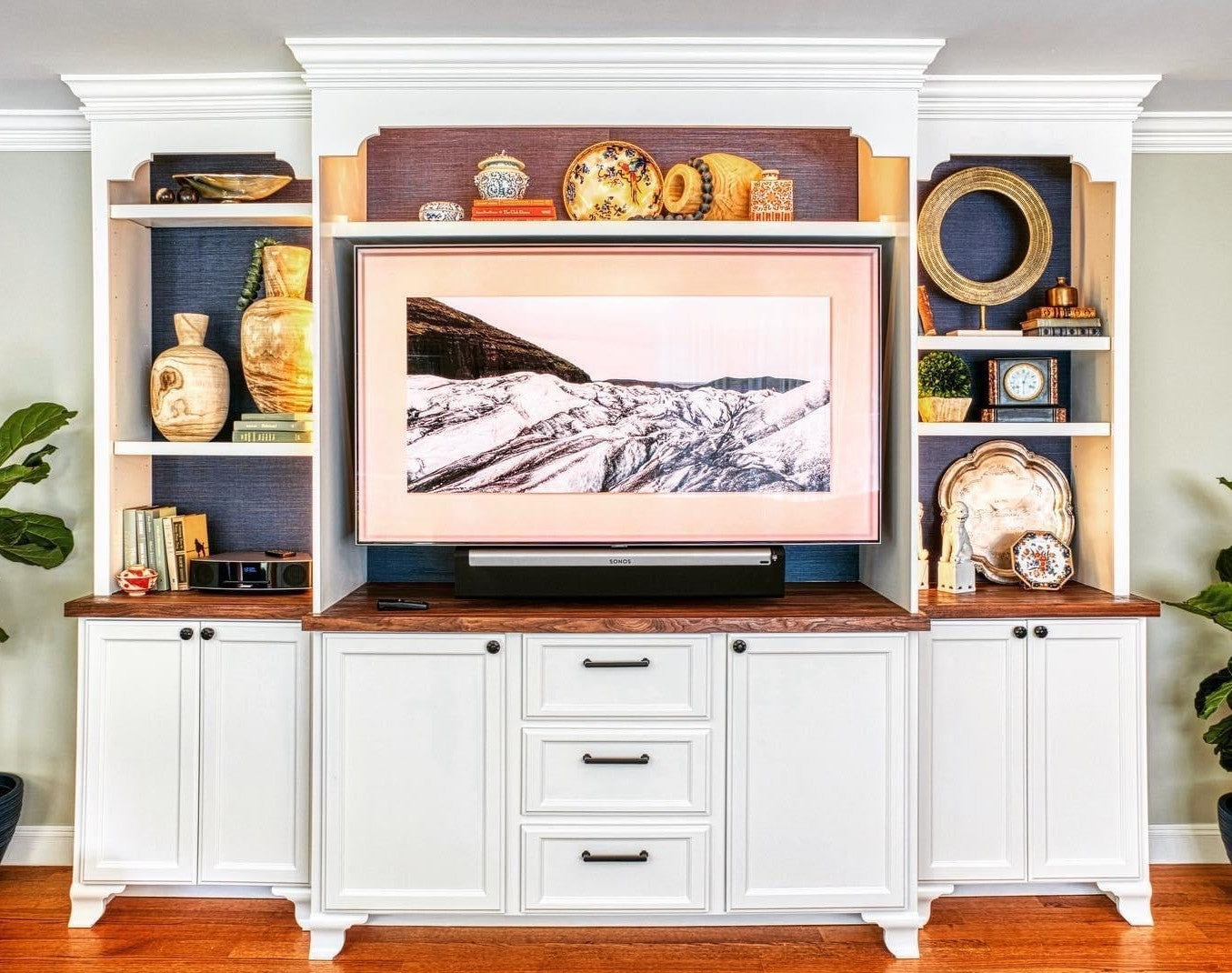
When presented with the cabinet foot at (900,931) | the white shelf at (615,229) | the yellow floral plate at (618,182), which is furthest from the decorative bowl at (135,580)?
the cabinet foot at (900,931)

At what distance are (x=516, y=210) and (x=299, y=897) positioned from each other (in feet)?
6.85

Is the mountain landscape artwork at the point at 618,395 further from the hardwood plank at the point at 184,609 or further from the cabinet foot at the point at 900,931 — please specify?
the cabinet foot at the point at 900,931

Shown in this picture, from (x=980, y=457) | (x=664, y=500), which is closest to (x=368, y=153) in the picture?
(x=664, y=500)

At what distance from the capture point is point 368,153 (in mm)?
3033

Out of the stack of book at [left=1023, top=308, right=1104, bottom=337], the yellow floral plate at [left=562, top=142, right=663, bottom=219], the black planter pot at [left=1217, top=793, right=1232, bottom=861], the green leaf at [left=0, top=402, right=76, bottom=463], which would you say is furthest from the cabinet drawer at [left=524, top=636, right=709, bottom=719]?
the black planter pot at [left=1217, top=793, right=1232, bottom=861]

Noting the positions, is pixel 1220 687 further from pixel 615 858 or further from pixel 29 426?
pixel 29 426

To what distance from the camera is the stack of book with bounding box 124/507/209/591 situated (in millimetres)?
2857

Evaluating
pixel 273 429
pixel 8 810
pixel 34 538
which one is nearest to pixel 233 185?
pixel 273 429

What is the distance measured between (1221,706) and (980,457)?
119 centimetres

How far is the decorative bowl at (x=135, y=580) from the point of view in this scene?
2775 millimetres

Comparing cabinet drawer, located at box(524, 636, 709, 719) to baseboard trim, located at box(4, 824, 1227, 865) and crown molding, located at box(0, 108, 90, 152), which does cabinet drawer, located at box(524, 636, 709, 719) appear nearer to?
baseboard trim, located at box(4, 824, 1227, 865)

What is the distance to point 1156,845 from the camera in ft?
10.2

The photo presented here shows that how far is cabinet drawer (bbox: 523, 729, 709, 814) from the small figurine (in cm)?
94

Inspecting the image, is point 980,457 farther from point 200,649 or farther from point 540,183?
point 200,649
